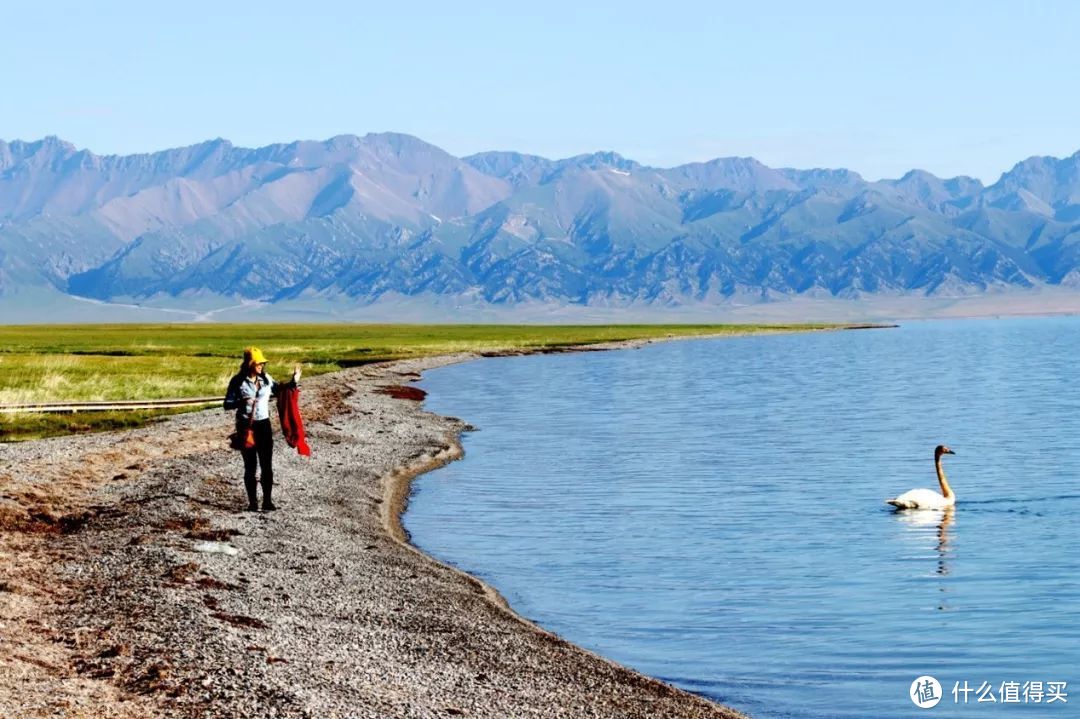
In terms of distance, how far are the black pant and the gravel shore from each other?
0.47m

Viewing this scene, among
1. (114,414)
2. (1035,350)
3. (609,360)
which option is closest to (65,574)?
(114,414)

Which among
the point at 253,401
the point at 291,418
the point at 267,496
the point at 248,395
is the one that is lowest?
the point at 267,496

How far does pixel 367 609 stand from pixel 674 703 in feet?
17.9

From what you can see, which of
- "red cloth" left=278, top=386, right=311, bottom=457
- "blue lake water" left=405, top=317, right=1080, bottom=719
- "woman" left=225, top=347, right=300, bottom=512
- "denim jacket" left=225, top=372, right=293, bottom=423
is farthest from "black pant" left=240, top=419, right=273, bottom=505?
"blue lake water" left=405, top=317, right=1080, bottom=719

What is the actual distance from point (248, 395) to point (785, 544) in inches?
437

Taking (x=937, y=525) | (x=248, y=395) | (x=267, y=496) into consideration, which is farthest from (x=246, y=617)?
(x=937, y=525)

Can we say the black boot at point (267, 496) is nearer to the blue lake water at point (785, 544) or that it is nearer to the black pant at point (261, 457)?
the black pant at point (261, 457)

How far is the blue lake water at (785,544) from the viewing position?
19.6 metres

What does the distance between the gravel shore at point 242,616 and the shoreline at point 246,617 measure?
4cm

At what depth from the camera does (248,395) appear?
25906 mm

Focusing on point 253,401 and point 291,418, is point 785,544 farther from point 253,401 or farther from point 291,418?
point 253,401

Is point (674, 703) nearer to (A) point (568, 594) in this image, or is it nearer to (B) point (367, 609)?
(B) point (367, 609)

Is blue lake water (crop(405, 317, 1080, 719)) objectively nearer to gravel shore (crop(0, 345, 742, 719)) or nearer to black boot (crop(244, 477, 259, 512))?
gravel shore (crop(0, 345, 742, 719))

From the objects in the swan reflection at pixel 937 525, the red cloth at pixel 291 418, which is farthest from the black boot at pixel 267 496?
the swan reflection at pixel 937 525
